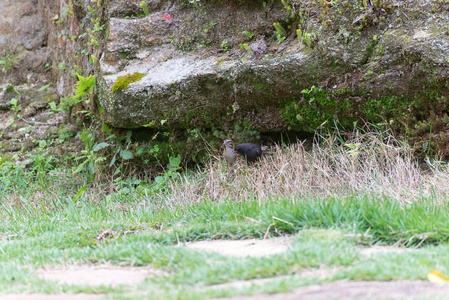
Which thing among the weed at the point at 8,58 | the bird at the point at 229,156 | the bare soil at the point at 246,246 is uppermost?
the weed at the point at 8,58

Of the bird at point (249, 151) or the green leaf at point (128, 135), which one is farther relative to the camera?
the green leaf at point (128, 135)

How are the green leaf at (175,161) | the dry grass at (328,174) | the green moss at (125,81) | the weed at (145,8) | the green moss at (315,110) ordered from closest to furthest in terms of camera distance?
the dry grass at (328,174) < the green moss at (315,110) < the green moss at (125,81) < the green leaf at (175,161) < the weed at (145,8)

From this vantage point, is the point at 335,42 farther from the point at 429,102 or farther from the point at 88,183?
the point at 88,183

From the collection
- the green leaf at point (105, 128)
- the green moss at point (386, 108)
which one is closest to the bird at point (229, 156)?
the green moss at point (386, 108)

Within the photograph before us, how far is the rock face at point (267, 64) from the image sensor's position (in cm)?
514

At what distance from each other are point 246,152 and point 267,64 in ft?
3.72

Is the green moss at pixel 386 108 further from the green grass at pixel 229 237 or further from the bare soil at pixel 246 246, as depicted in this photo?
the bare soil at pixel 246 246

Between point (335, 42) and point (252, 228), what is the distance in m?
2.71

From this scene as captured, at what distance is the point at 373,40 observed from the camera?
5207 mm

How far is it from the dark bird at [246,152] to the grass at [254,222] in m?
0.14

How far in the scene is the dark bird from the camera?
18.9 ft

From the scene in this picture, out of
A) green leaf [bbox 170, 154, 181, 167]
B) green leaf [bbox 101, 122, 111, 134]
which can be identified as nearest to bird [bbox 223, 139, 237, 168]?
green leaf [bbox 170, 154, 181, 167]

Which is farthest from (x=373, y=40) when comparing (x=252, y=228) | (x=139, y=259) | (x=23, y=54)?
(x=23, y=54)

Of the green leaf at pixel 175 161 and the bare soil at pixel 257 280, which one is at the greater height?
the bare soil at pixel 257 280
